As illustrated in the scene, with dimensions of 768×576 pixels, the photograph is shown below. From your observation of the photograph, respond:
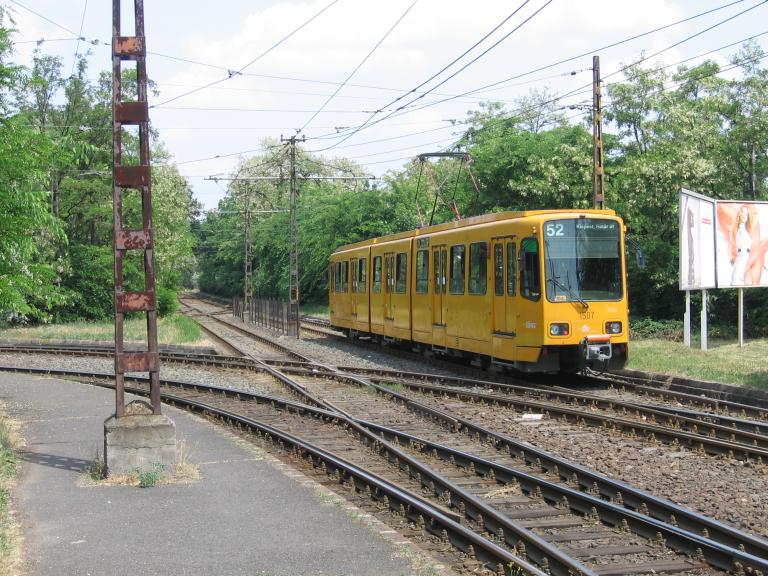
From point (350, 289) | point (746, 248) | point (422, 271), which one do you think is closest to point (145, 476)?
point (422, 271)

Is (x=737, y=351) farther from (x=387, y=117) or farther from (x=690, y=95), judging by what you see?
(x=690, y=95)

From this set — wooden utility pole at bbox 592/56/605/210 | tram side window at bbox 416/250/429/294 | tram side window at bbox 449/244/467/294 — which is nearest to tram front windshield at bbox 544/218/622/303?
tram side window at bbox 449/244/467/294

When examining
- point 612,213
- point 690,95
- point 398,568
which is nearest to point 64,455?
point 398,568

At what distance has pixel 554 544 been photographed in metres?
7.16

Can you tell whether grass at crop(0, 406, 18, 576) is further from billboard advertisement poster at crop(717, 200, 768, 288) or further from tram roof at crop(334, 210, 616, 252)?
billboard advertisement poster at crop(717, 200, 768, 288)

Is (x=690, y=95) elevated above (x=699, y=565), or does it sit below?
above

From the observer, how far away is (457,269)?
19688 millimetres

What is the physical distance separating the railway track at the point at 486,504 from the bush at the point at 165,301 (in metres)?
37.4

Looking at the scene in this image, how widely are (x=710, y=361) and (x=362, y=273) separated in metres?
12.0

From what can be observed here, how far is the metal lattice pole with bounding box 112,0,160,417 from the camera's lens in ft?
30.8

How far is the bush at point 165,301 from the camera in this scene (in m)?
50.4

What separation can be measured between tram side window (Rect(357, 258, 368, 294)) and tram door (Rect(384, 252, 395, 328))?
216 centimetres

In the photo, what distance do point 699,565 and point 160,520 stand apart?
426cm

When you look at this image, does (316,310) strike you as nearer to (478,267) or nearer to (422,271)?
(422,271)
